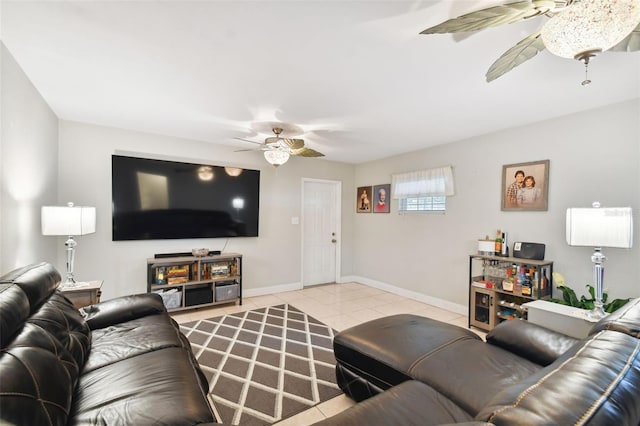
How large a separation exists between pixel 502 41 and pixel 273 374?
116 inches

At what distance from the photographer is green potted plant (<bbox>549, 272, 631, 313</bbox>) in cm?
243

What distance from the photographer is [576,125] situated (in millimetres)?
2885

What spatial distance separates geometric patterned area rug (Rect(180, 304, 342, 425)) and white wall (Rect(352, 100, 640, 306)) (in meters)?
2.02

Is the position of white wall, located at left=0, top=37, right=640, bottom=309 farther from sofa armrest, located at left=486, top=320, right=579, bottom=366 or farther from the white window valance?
sofa armrest, located at left=486, top=320, right=579, bottom=366

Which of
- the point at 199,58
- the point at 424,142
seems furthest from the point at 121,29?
the point at 424,142

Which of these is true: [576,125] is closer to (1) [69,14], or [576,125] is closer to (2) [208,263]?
(1) [69,14]

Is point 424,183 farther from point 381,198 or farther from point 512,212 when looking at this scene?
point 512,212

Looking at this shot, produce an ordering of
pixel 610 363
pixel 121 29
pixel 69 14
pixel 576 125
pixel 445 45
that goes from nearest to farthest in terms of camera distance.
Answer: pixel 610 363
pixel 69 14
pixel 121 29
pixel 445 45
pixel 576 125

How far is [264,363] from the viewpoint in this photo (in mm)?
2502

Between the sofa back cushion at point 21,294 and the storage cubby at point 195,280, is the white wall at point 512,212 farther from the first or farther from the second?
the sofa back cushion at point 21,294

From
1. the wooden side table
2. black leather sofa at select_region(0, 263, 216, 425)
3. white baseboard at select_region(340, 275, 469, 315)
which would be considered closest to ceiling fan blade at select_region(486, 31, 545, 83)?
black leather sofa at select_region(0, 263, 216, 425)

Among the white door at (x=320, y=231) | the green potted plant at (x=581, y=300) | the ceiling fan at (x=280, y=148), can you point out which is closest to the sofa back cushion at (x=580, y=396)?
the green potted plant at (x=581, y=300)

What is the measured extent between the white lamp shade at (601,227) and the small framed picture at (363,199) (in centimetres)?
340

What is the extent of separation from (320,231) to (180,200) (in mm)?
2590
